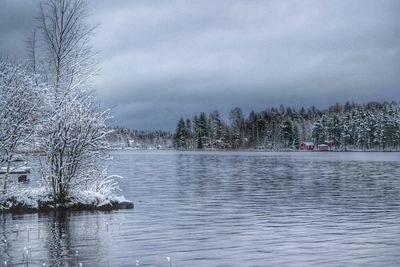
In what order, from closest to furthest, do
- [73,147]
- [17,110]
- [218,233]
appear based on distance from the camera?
[218,233] → [17,110] → [73,147]

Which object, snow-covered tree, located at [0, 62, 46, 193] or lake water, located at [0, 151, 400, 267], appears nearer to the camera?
lake water, located at [0, 151, 400, 267]

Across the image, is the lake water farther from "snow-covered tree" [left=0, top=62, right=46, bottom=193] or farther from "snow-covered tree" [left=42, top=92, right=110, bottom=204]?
"snow-covered tree" [left=0, top=62, right=46, bottom=193]

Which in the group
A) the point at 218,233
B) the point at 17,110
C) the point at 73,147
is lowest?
the point at 218,233

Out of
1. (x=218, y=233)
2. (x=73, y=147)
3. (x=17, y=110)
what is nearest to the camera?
(x=218, y=233)

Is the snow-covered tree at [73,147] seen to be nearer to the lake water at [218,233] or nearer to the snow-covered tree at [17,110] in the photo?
the snow-covered tree at [17,110]

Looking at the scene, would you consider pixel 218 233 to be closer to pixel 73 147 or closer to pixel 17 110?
pixel 73 147

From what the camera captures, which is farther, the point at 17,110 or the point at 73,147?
the point at 73,147

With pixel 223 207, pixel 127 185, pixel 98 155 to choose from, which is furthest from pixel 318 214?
pixel 127 185

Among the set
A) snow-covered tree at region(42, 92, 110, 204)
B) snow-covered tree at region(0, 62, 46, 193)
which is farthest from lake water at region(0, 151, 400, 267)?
snow-covered tree at region(0, 62, 46, 193)

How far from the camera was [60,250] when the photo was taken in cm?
1970

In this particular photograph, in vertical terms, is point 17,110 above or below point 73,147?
above

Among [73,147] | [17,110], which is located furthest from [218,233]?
[17,110]

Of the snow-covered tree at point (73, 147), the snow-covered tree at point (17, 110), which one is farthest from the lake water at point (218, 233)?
the snow-covered tree at point (17, 110)

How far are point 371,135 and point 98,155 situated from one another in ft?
588
